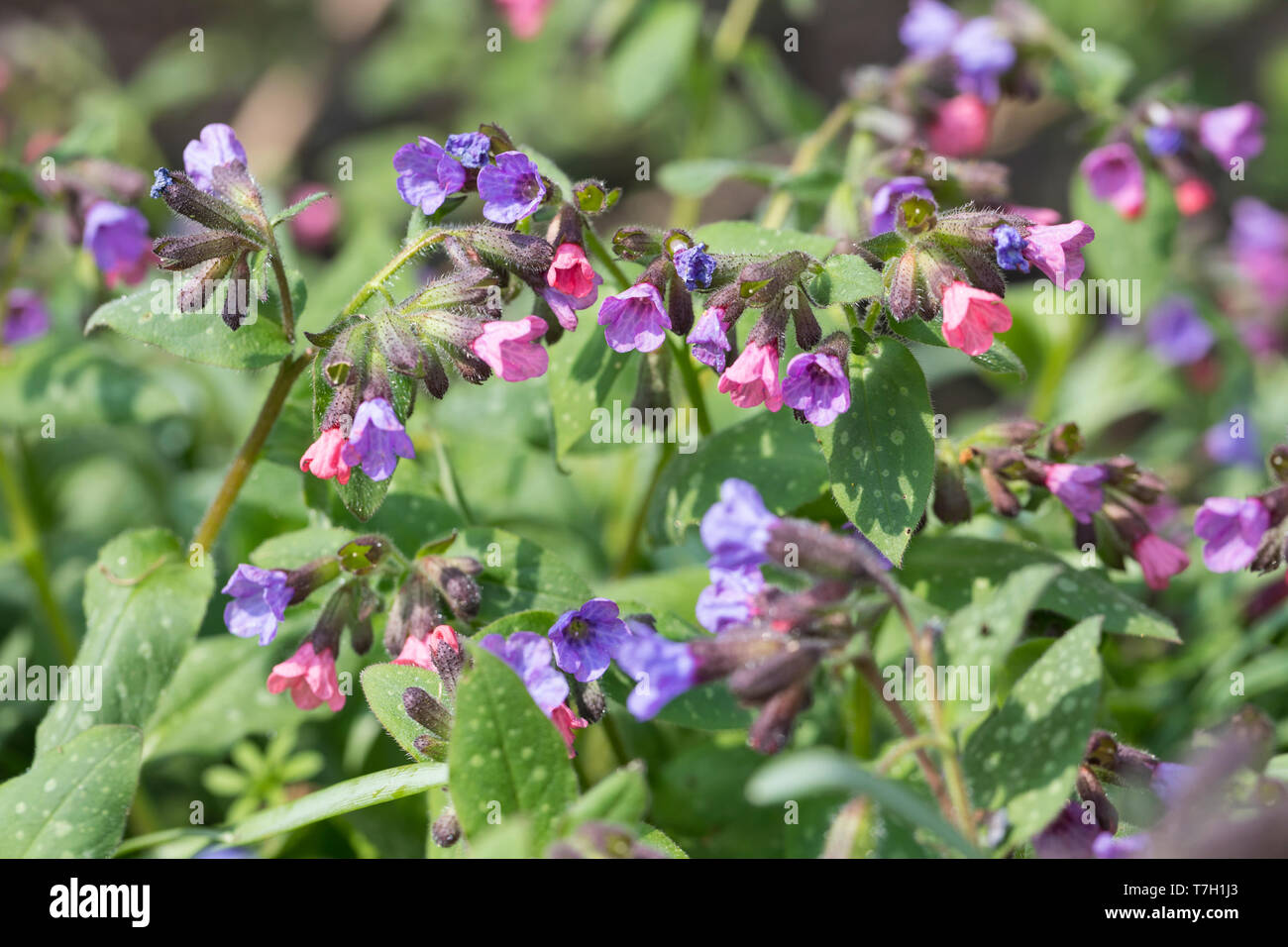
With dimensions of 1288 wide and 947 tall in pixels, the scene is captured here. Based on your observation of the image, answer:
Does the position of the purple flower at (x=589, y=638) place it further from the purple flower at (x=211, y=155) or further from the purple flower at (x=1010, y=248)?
the purple flower at (x=211, y=155)

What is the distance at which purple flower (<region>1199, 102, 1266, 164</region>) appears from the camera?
8.76ft

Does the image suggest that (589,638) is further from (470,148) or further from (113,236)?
(113,236)

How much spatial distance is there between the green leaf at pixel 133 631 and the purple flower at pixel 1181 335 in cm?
279

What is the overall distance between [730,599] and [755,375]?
0.36 metres

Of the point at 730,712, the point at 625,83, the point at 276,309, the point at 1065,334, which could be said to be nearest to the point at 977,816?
the point at 730,712

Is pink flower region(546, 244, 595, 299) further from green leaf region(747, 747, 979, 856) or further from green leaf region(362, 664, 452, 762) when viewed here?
green leaf region(747, 747, 979, 856)

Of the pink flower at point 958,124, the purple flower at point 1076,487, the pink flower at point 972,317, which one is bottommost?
the purple flower at point 1076,487

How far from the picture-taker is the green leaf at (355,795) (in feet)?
5.41

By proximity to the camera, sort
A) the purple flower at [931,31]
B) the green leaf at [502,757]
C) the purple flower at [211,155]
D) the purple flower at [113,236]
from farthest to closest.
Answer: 1. the purple flower at [931,31]
2. the purple flower at [113,236]
3. the purple flower at [211,155]
4. the green leaf at [502,757]

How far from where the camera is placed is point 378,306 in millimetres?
2037

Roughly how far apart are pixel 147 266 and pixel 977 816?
2551mm

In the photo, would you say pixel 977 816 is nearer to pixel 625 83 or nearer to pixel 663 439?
pixel 663 439

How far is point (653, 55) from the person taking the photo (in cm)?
345


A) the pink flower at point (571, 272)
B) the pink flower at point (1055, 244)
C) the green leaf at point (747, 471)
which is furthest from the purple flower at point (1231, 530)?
the pink flower at point (571, 272)
